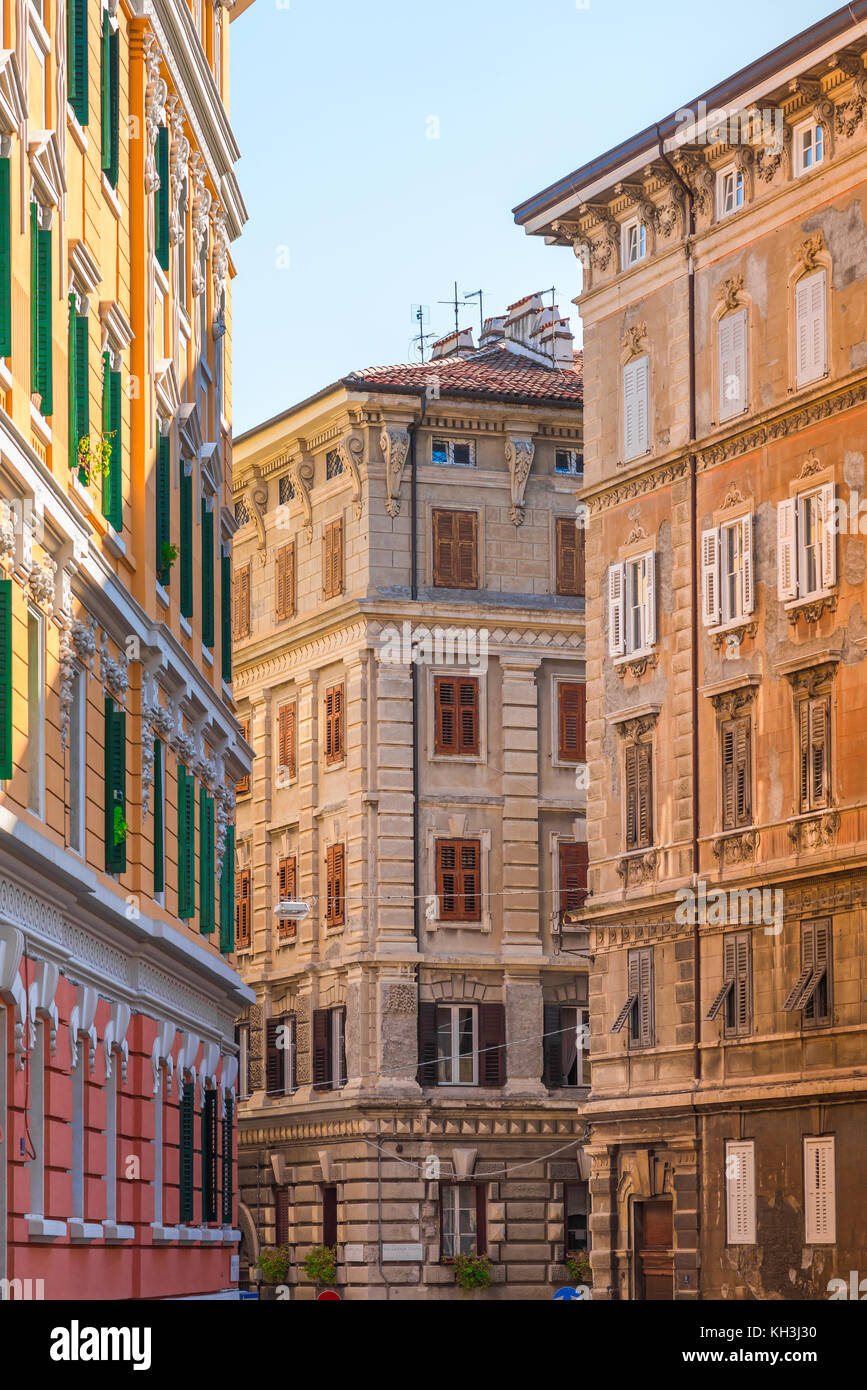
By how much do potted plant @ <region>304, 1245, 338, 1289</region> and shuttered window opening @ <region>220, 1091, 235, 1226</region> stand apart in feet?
50.2

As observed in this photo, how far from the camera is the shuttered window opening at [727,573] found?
146 ft

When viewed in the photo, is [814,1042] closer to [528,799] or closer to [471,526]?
[528,799]

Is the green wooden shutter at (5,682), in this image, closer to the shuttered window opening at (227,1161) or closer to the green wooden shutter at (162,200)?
the green wooden shutter at (162,200)

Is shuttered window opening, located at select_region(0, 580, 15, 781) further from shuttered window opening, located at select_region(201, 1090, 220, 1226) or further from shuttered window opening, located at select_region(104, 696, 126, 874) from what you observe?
shuttered window opening, located at select_region(201, 1090, 220, 1226)

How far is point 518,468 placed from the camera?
201 ft

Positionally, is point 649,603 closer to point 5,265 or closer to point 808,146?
point 808,146

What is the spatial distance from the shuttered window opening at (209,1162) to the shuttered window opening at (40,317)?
16.5 m

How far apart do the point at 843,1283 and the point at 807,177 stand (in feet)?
65.3

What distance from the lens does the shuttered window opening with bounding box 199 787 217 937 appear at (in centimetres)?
3759

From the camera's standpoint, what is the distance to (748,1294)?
42.0m

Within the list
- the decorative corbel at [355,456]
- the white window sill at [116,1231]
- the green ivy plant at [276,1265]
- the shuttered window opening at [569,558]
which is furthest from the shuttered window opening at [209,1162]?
the shuttered window opening at [569,558]

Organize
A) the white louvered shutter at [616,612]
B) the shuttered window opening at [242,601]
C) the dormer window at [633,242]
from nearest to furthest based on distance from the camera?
the white louvered shutter at [616,612], the dormer window at [633,242], the shuttered window opening at [242,601]

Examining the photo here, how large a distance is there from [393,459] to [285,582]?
5.97 m
